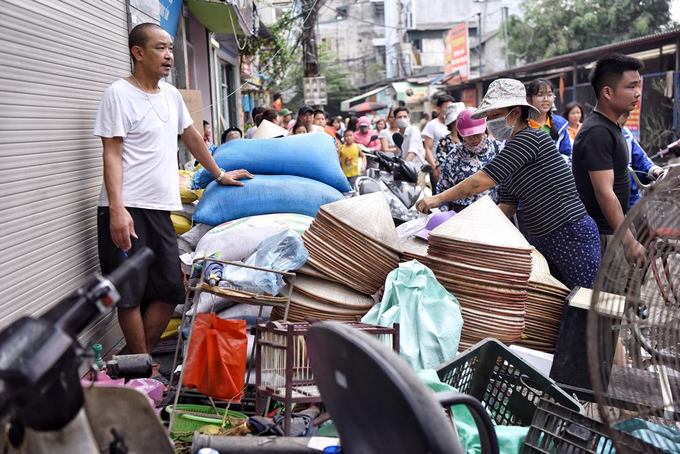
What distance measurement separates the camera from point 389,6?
54.2 m

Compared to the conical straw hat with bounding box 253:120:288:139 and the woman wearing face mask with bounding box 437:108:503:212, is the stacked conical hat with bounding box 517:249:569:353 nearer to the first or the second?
the woman wearing face mask with bounding box 437:108:503:212

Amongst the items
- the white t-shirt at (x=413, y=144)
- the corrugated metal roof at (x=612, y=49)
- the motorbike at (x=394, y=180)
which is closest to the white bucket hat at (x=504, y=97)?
the motorbike at (x=394, y=180)

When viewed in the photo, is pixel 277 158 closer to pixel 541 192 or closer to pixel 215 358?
pixel 541 192

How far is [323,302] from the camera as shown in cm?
375

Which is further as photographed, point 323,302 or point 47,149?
point 323,302

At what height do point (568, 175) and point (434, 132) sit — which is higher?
point (434, 132)

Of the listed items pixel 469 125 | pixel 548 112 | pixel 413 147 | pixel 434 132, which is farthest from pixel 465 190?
pixel 413 147

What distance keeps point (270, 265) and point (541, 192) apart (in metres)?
1.54

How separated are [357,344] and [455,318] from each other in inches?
94.3

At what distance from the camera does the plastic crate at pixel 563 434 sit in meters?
2.46

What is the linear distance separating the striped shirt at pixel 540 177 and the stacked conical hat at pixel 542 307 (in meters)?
0.26

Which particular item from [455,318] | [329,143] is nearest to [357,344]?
[455,318]

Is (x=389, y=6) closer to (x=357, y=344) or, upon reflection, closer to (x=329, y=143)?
(x=329, y=143)

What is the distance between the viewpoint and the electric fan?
153cm
